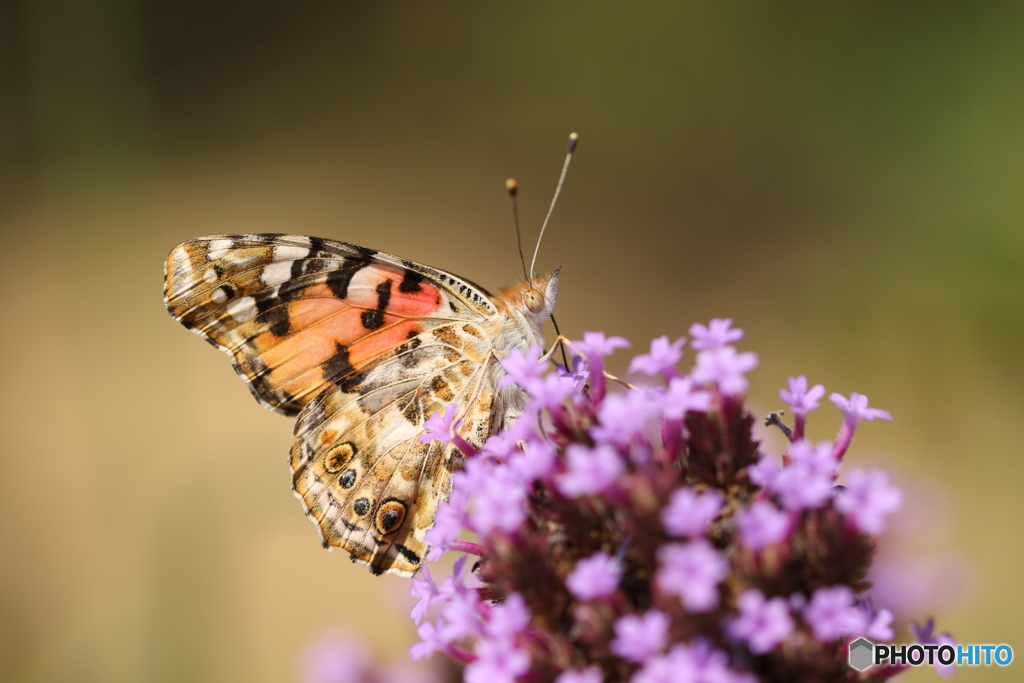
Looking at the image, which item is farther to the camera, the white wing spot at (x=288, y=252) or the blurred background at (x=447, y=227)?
the blurred background at (x=447, y=227)

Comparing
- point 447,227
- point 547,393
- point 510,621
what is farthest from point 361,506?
point 447,227

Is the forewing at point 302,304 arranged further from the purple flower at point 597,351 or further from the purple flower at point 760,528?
the purple flower at point 760,528

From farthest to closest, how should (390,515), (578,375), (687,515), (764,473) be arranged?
(390,515) → (578,375) → (764,473) → (687,515)

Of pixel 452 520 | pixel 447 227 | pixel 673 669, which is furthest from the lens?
pixel 447 227

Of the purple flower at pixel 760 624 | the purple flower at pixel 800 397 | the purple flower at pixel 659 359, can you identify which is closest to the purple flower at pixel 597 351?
the purple flower at pixel 659 359

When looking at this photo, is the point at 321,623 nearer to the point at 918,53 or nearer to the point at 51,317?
the point at 51,317

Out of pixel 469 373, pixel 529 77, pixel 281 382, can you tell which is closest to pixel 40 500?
pixel 281 382

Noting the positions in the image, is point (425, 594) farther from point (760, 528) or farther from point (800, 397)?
point (800, 397)
